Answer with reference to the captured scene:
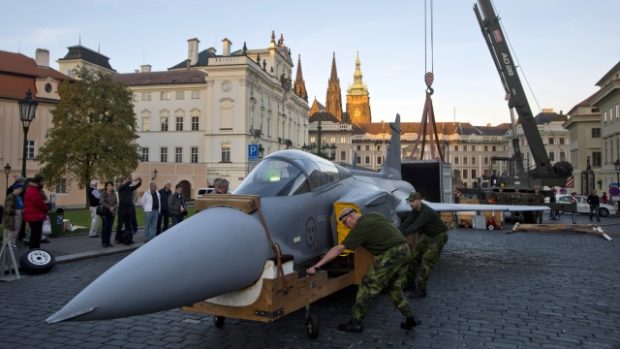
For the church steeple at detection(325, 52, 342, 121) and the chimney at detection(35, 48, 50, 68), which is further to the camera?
the church steeple at detection(325, 52, 342, 121)

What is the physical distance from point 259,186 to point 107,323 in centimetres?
291

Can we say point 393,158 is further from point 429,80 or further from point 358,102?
point 358,102

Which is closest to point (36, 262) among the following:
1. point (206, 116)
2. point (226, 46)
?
point (206, 116)

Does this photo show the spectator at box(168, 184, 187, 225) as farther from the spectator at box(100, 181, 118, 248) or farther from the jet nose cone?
the jet nose cone

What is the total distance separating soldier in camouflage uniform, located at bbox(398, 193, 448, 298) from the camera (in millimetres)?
7715

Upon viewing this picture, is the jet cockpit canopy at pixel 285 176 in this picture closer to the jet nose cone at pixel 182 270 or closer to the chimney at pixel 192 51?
the jet nose cone at pixel 182 270

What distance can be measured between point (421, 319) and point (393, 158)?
856 cm

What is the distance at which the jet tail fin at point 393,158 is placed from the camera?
1336cm

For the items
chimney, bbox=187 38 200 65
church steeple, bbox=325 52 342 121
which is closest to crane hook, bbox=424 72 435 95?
chimney, bbox=187 38 200 65

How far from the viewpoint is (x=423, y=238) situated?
8.31 metres

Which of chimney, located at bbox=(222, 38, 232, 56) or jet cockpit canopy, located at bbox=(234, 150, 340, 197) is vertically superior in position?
chimney, located at bbox=(222, 38, 232, 56)

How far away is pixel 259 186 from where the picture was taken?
5859 millimetres

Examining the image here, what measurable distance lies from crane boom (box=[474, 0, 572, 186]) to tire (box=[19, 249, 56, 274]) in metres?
22.5

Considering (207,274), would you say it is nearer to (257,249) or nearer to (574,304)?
(257,249)
